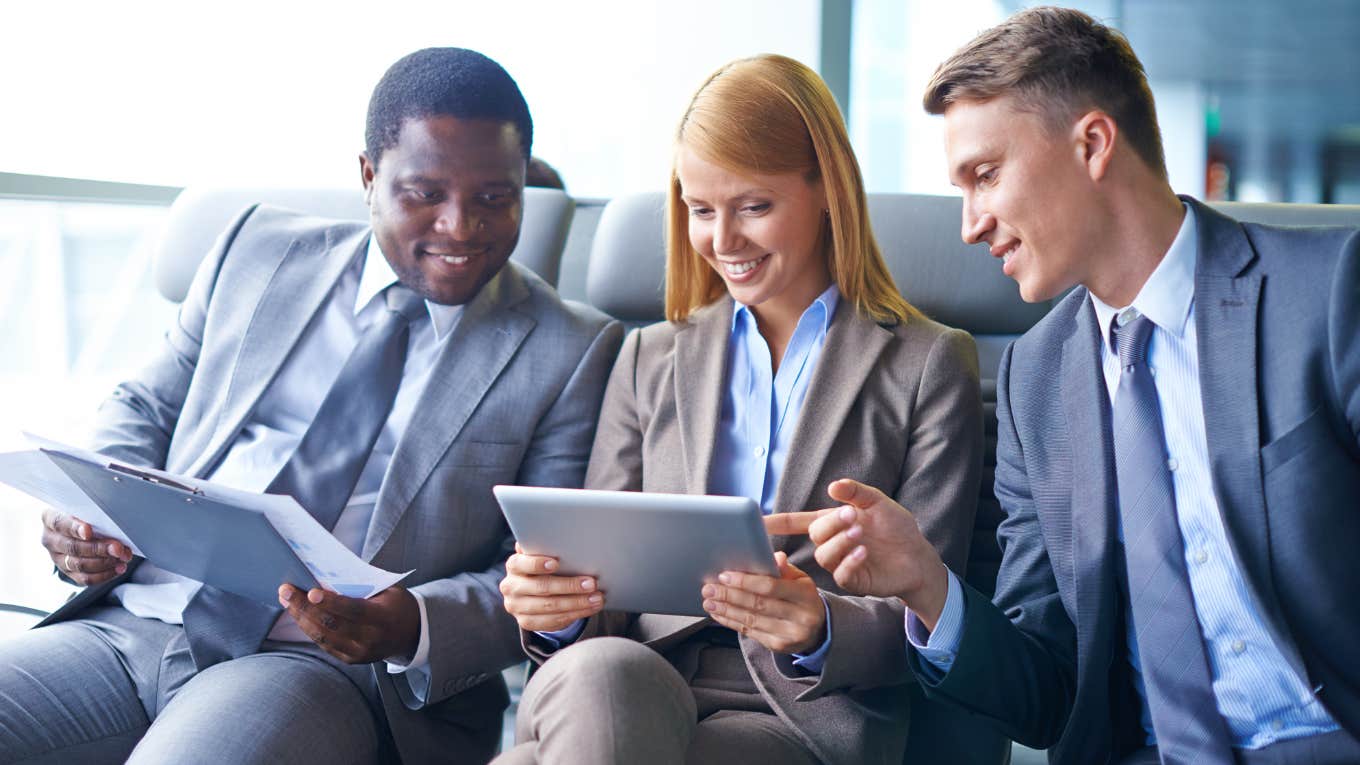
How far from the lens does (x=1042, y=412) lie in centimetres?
135

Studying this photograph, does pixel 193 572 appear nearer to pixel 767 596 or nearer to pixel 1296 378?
pixel 767 596

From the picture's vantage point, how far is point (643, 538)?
1.22 meters

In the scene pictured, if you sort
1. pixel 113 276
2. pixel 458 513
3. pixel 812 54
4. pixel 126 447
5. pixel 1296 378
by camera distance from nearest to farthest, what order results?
pixel 1296 378 → pixel 458 513 → pixel 126 447 → pixel 113 276 → pixel 812 54

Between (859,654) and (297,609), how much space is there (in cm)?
64

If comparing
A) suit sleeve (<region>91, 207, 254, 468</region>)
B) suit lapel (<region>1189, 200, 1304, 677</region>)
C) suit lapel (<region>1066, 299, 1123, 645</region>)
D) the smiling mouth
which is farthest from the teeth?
suit sleeve (<region>91, 207, 254, 468</region>)

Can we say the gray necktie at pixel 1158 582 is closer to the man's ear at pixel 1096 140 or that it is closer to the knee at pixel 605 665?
the man's ear at pixel 1096 140

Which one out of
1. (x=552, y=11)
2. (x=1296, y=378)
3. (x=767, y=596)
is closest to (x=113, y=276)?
(x=552, y=11)

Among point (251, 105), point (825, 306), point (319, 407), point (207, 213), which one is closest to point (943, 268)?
point (825, 306)

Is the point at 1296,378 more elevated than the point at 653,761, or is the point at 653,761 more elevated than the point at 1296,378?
the point at 1296,378

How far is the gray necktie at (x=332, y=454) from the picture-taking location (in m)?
1.54

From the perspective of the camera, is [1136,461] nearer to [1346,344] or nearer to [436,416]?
[1346,344]

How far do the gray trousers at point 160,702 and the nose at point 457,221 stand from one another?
59 cm

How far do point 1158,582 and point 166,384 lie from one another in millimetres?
1428

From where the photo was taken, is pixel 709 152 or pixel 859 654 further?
pixel 709 152
